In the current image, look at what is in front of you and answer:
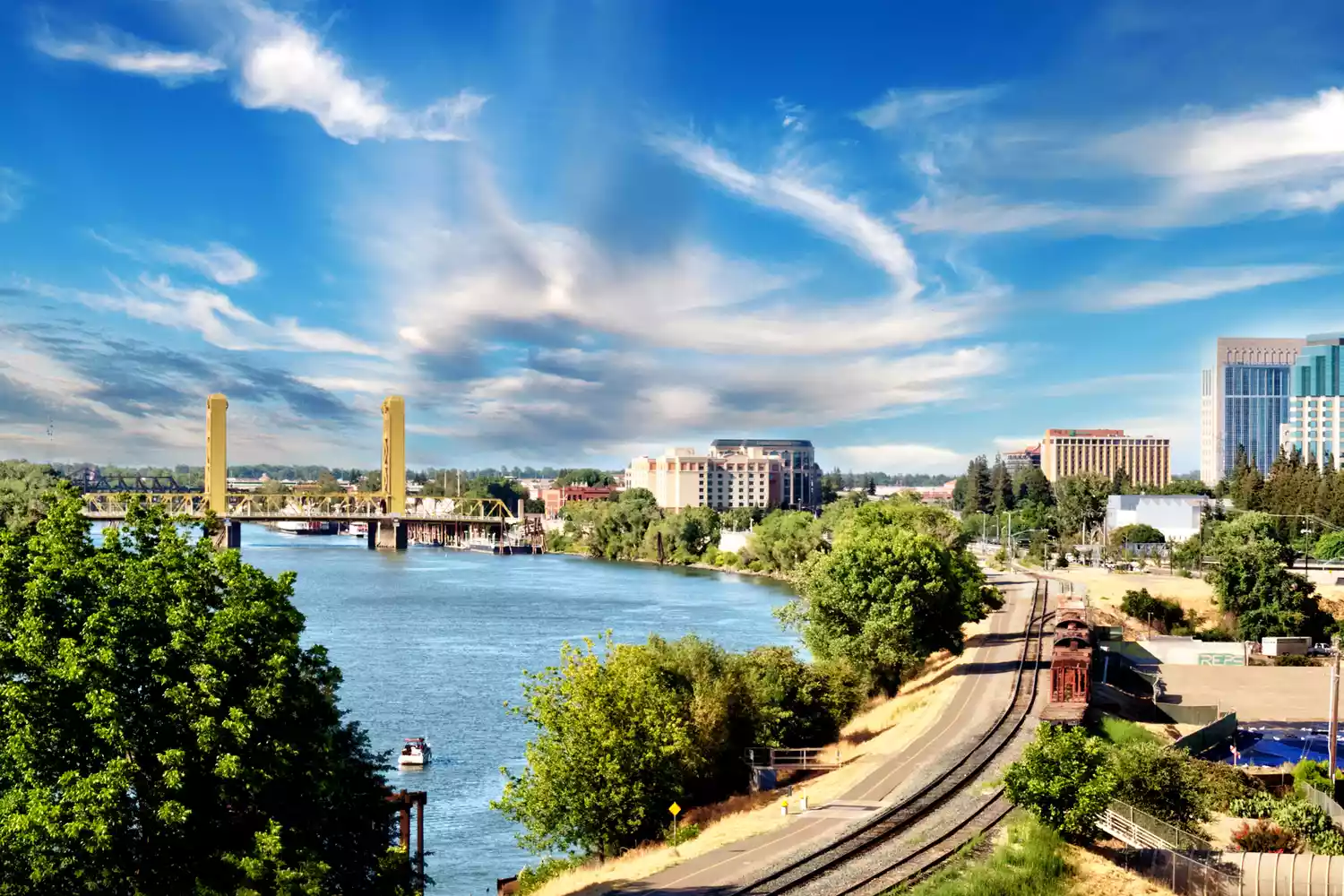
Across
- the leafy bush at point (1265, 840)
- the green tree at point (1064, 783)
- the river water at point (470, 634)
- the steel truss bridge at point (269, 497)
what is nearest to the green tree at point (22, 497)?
the river water at point (470, 634)

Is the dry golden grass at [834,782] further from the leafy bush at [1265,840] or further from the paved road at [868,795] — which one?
the leafy bush at [1265,840]

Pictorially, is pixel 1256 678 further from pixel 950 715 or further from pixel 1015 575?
pixel 1015 575

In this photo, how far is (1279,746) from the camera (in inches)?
1383

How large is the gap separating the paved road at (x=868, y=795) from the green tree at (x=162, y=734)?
22.3 feet

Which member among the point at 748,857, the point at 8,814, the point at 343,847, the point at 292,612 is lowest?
the point at 748,857

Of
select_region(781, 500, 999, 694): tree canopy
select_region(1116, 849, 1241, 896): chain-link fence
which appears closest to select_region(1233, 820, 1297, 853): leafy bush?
select_region(1116, 849, 1241, 896): chain-link fence

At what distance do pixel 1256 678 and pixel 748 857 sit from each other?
1324 inches

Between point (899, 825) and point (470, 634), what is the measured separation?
46795mm

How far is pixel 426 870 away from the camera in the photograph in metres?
30.4

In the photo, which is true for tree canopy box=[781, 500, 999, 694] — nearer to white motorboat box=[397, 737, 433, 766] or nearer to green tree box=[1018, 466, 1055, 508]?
white motorboat box=[397, 737, 433, 766]

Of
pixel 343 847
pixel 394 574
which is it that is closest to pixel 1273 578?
pixel 343 847

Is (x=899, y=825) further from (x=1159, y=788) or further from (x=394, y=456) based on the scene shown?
(x=394, y=456)

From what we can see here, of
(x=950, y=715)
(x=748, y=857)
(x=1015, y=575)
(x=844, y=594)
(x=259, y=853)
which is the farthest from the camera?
(x=1015, y=575)

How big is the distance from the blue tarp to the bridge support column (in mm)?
148936
